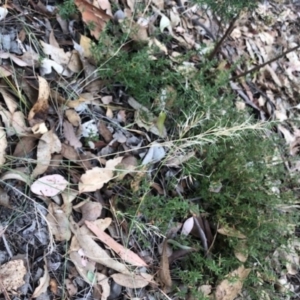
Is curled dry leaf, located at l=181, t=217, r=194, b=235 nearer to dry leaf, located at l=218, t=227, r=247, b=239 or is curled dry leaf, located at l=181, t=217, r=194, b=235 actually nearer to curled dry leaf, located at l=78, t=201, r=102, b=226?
dry leaf, located at l=218, t=227, r=247, b=239

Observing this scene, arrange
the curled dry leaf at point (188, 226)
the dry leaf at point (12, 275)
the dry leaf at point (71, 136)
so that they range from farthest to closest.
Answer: the curled dry leaf at point (188, 226) → the dry leaf at point (71, 136) → the dry leaf at point (12, 275)

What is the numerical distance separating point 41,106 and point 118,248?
1.96 feet

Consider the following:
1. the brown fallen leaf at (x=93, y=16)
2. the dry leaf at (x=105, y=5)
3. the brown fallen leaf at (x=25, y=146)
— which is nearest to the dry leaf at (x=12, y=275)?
the brown fallen leaf at (x=25, y=146)

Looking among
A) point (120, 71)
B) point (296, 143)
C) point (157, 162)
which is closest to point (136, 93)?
point (120, 71)

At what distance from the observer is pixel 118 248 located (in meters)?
1.88

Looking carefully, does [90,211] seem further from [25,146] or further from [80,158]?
[25,146]

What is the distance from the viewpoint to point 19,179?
5.79 ft

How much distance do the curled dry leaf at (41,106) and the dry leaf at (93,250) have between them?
1.30 feet

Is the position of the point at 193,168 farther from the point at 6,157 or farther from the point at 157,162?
the point at 6,157

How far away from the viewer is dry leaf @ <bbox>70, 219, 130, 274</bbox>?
182 cm

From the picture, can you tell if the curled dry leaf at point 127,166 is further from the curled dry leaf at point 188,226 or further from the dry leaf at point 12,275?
the dry leaf at point 12,275

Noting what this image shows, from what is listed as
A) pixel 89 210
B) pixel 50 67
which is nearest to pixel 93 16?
pixel 50 67

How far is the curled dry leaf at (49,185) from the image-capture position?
5.85 feet

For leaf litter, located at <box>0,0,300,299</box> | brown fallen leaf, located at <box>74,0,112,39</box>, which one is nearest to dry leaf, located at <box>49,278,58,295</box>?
leaf litter, located at <box>0,0,300,299</box>
